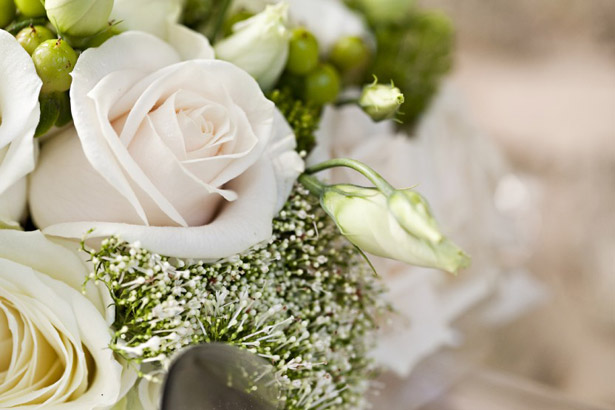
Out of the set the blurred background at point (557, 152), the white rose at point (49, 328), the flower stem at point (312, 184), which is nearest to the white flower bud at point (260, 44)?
the flower stem at point (312, 184)

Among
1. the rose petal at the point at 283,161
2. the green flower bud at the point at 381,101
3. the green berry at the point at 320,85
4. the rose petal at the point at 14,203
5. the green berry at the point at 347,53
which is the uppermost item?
the green berry at the point at 347,53

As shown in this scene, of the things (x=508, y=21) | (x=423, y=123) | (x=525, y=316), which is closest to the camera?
(x=423, y=123)

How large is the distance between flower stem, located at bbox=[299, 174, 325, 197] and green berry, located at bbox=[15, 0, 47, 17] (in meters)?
0.23

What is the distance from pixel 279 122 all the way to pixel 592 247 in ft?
2.72

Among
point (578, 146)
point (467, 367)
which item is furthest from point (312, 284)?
point (578, 146)

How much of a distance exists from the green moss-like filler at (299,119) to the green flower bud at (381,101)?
5 cm

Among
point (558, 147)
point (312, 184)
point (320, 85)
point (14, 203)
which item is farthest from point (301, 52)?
point (558, 147)

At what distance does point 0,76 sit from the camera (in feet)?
1.36

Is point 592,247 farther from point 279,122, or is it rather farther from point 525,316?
point 279,122

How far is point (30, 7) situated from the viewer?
444 mm

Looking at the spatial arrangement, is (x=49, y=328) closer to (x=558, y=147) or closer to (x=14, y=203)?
(x=14, y=203)

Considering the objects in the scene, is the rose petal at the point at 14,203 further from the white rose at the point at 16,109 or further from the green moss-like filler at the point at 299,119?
the green moss-like filler at the point at 299,119

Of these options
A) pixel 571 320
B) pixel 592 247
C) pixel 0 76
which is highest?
pixel 592 247

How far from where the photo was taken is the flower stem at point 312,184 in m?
0.46
